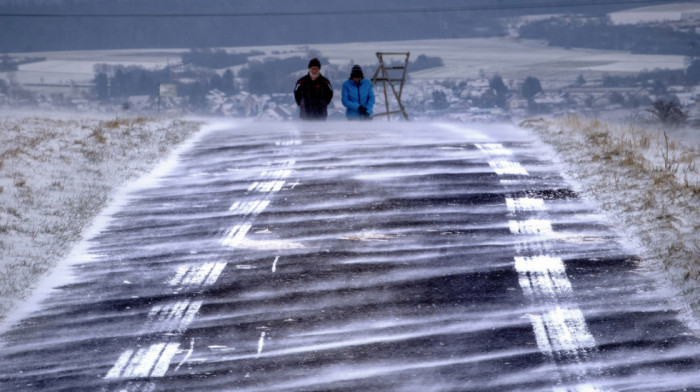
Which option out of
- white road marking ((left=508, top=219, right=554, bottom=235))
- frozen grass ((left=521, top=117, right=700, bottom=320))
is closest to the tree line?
frozen grass ((left=521, top=117, right=700, bottom=320))

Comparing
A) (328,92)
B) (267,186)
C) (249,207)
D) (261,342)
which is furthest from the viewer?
(328,92)

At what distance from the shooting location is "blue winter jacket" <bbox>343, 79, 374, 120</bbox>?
2073cm

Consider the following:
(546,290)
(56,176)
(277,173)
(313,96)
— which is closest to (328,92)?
(313,96)

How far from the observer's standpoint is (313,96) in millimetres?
21250

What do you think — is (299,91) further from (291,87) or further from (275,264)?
(291,87)

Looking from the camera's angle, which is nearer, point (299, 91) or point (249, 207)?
point (249, 207)

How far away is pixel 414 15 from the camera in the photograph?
194 metres

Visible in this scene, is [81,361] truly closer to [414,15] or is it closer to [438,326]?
[438,326]

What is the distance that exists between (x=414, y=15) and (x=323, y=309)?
190m

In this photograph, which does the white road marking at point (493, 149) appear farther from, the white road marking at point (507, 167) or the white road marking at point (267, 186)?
the white road marking at point (267, 186)

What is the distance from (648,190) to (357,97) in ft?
31.9

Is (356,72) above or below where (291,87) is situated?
above

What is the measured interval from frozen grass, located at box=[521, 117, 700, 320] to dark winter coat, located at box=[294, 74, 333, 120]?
4688mm

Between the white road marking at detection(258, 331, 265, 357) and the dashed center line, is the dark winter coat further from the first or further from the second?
the white road marking at detection(258, 331, 265, 357)
